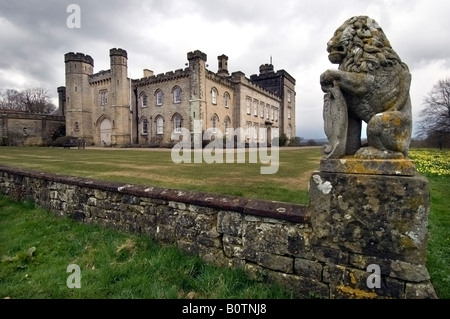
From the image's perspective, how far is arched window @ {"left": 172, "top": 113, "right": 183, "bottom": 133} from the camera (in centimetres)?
3060

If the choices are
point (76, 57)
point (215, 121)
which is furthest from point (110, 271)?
point (76, 57)

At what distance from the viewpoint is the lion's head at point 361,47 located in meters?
2.37

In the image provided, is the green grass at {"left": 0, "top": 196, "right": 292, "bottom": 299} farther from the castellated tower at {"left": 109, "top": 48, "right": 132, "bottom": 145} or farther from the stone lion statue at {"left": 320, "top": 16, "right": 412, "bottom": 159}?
the castellated tower at {"left": 109, "top": 48, "right": 132, "bottom": 145}

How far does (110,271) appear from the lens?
122 inches

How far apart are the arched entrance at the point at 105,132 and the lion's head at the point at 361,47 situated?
122 feet

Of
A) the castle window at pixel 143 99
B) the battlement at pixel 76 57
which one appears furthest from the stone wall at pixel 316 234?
the battlement at pixel 76 57

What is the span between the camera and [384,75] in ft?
7.78

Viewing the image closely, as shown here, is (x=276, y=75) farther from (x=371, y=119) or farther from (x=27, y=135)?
(x=371, y=119)

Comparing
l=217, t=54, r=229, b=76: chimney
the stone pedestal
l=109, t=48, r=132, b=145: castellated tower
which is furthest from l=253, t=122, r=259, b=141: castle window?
the stone pedestal

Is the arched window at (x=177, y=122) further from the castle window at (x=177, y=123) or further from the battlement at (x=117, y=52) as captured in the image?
the battlement at (x=117, y=52)

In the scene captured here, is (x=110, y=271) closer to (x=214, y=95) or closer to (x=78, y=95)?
(x=214, y=95)

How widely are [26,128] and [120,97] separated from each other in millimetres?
17394

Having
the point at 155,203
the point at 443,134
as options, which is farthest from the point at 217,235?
the point at 443,134

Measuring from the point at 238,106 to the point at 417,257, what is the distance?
111 ft
